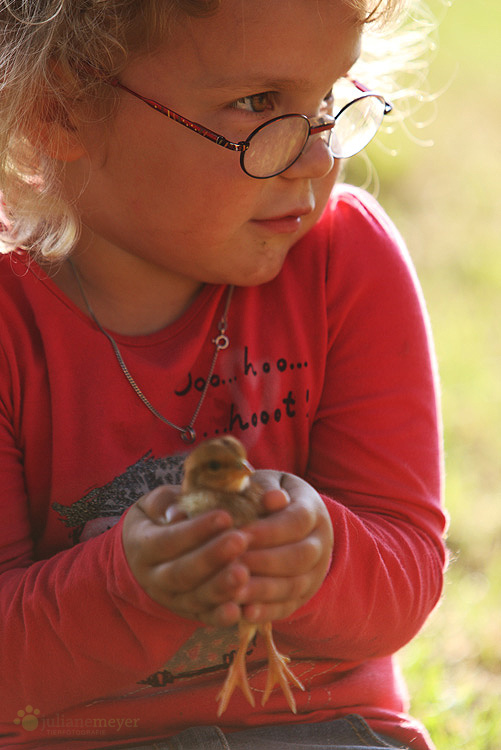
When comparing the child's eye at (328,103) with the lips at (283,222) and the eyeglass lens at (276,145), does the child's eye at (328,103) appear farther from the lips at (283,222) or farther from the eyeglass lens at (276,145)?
the lips at (283,222)

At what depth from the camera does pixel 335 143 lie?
169cm

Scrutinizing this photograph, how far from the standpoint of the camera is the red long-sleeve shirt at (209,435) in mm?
1444

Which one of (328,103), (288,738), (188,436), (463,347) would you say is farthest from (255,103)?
(463,347)

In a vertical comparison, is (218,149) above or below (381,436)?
above

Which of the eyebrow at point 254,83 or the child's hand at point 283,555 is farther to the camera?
the eyebrow at point 254,83

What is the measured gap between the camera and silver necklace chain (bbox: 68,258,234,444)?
1.62m

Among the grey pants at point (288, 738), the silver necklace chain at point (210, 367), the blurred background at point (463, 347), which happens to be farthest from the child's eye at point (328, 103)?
the grey pants at point (288, 738)

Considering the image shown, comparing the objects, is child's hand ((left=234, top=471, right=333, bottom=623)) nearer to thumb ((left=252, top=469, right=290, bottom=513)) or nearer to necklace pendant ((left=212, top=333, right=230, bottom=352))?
thumb ((left=252, top=469, right=290, bottom=513))

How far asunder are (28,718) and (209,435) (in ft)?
1.78

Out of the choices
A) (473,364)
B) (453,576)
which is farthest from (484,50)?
(453,576)

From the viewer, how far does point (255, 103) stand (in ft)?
4.83

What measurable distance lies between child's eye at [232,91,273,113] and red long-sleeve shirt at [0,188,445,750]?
353mm

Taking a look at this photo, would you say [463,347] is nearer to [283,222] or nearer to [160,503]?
[283,222]

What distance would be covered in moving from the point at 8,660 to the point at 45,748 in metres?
0.18
